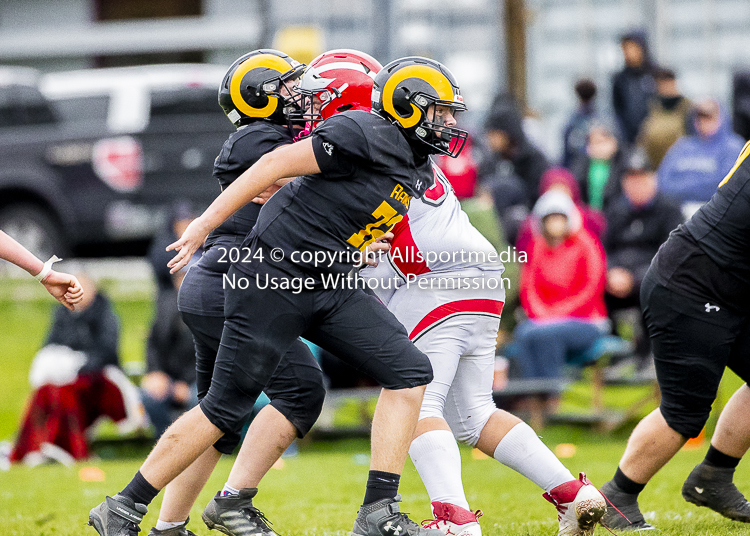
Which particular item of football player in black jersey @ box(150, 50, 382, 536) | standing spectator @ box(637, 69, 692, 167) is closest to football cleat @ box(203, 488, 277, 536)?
football player in black jersey @ box(150, 50, 382, 536)

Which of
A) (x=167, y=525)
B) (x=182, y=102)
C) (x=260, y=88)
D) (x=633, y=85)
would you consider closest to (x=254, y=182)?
(x=260, y=88)

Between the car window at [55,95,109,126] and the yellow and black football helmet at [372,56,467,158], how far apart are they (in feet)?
30.8

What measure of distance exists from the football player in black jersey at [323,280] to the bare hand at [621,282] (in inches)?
218

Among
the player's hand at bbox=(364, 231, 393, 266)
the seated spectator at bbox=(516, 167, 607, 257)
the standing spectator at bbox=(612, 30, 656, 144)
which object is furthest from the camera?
the standing spectator at bbox=(612, 30, 656, 144)

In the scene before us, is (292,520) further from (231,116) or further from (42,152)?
(42,152)

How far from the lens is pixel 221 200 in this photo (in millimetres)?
4172

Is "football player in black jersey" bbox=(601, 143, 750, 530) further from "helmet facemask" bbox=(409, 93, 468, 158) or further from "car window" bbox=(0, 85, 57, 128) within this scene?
"car window" bbox=(0, 85, 57, 128)

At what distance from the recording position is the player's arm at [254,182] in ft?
13.5

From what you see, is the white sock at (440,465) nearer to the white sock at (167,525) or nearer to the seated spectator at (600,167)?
the white sock at (167,525)

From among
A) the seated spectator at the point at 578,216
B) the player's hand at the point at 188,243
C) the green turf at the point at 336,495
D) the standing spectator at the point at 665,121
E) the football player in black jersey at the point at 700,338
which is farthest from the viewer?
the standing spectator at the point at 665,121

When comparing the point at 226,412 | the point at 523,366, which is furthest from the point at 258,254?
the point at 523,366

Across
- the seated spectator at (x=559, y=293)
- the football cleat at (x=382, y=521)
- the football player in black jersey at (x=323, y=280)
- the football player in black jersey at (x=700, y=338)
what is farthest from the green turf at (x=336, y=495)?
the football player in black jersey at (x=323, y=280)

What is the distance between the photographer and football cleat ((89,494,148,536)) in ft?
14.1

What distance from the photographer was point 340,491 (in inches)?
273
